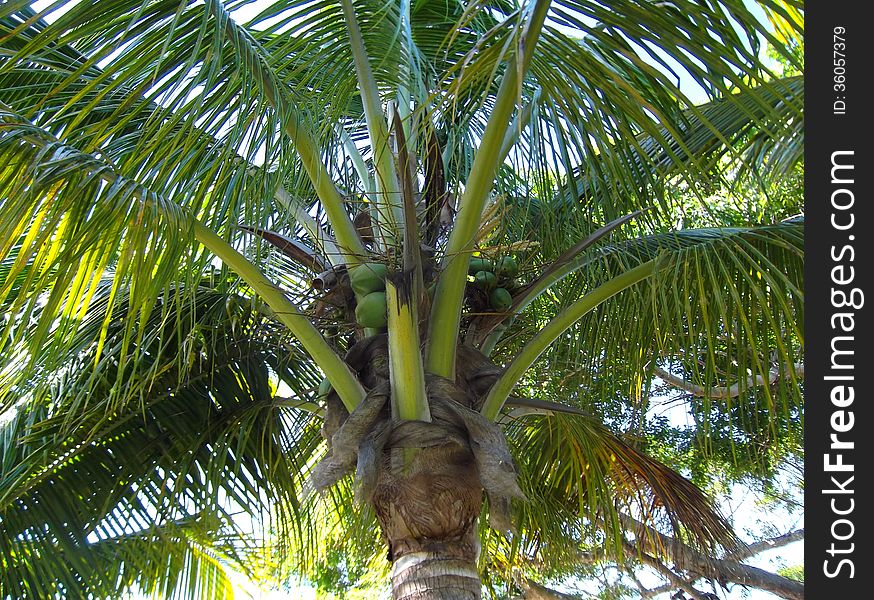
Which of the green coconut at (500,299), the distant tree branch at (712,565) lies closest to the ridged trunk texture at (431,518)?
the green coconut at (500,299)

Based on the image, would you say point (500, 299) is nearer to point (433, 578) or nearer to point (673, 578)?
point (433, 578)

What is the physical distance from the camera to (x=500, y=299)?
10.7 feet

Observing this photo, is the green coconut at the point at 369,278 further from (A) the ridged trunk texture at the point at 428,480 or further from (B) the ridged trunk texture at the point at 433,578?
(B) the ridged trunk texture at the point at 433,578

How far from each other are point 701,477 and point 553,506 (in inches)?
85.2

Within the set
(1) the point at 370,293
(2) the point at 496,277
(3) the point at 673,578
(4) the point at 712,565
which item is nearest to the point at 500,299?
(2) the point at 496,277

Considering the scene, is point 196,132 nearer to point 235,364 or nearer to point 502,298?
point 502,298

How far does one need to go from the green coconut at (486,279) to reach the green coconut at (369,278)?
0.46 m

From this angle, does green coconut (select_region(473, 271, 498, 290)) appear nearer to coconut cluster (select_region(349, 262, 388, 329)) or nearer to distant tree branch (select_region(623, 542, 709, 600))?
coconut cluster (select_region(349, 262, 388, 329))

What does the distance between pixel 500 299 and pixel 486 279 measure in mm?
91

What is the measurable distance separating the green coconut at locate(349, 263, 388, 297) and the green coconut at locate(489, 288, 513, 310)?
0.51 meters

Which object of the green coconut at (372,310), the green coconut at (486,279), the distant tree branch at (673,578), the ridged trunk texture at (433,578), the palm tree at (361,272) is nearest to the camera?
the palm tree at (361,272)

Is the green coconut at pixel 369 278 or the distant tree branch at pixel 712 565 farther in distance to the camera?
the distant tree branch at pixel 712 565

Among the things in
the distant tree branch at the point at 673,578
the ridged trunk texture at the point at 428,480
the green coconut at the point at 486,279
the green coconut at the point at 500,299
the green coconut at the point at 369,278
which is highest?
the green coconut at the point at 369,278

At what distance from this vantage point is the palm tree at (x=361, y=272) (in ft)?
7.48
